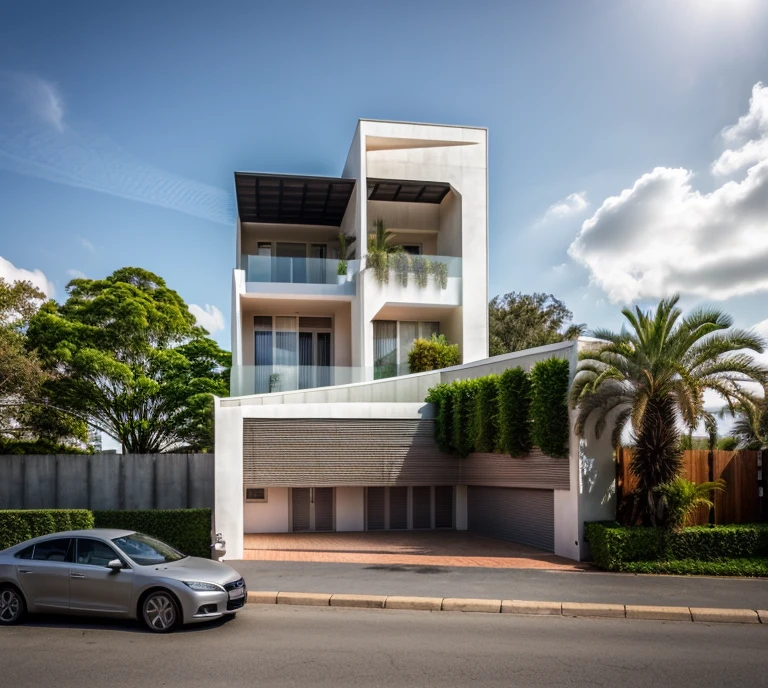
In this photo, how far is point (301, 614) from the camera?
12281mm

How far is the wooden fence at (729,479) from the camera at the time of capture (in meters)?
17.2

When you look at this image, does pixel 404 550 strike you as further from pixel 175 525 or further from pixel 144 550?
pixel 144 550

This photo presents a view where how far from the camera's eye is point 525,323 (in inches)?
1775

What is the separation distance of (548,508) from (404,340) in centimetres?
1153

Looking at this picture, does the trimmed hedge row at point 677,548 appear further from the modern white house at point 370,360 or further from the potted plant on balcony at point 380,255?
the potted plant on balcony at point 380,255

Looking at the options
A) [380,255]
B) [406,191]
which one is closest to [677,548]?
[380,255]

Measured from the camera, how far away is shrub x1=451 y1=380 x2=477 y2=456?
21.0m

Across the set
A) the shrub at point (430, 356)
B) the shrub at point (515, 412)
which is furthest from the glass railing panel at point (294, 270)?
the shrub at point (515, 412)

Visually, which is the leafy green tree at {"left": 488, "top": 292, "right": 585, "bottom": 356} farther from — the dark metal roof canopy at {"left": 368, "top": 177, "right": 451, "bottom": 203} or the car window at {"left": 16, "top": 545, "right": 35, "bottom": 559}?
the car window at {"left": 16, "top": 545, "right": 35, "bottom": 559}

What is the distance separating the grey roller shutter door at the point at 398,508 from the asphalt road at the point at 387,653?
38.4ft

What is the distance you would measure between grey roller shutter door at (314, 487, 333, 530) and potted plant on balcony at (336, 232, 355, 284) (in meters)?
8.22

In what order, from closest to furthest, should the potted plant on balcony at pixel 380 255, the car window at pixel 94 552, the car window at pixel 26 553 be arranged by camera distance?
the car window at pixel 94 552 < the car window at pixel 26 553 < the potted plant on balcony at pixel 380 255

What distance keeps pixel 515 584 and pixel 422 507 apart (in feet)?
32.6

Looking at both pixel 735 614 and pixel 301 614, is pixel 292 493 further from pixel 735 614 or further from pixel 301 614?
pixel 735 614
